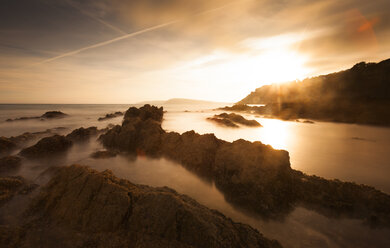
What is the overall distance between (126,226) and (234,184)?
212 inches

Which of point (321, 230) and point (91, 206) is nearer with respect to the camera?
point (91, 206)

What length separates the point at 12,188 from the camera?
7.77 meters

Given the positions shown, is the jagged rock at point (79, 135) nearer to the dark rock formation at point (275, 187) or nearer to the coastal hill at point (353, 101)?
the dark rock formation at point (275, 187)

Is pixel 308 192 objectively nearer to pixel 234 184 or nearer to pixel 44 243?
pixel 234 184

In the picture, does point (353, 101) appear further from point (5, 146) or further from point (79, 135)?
point (5, 146)

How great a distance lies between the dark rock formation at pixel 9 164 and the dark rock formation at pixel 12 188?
10.7 ft

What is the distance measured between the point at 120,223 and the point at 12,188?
22.6 ft

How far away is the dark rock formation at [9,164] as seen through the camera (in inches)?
412

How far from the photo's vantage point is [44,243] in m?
4.64

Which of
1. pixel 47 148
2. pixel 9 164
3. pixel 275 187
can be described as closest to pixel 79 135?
pixel 47 148

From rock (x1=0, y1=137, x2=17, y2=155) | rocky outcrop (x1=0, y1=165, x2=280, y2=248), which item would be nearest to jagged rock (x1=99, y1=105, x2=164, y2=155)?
rock (x1=0, y1=137, x2=17, y2=155)

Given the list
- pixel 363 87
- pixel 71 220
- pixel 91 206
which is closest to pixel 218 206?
pixel 91 206

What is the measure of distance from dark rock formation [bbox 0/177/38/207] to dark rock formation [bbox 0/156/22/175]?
3265mm

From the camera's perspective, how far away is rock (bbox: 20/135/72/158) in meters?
13.3
